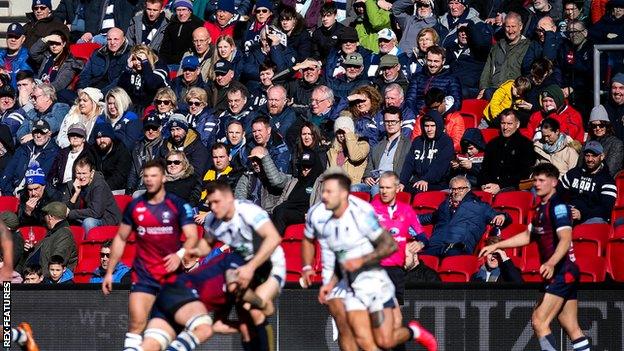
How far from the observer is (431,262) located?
1753cm

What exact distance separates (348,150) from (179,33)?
4.83 metres

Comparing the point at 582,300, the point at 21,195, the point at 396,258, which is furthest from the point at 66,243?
the point at 582,300

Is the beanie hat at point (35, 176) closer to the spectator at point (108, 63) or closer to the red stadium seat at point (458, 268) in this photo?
the spectator at point (108, 63)

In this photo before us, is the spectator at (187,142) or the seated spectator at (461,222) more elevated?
the spectator at (187,142)

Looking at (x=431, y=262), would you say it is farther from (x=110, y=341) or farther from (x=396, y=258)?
(x=110, y=341)

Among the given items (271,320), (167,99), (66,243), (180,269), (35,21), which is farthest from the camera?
(35,21)

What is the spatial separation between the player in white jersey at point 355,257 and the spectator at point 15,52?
34.2ft

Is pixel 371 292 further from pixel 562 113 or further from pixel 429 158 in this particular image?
pixel 562 113

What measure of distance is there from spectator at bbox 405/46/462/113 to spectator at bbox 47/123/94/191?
4105mm

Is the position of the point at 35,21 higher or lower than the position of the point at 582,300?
higher

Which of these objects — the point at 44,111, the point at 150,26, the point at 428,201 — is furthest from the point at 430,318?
the point at 150,26

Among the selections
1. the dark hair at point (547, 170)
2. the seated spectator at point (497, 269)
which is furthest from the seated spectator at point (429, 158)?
the dark hair at point (547, 170)

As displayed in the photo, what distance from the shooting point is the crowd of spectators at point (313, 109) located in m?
18.3

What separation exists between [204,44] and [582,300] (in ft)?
25.3
